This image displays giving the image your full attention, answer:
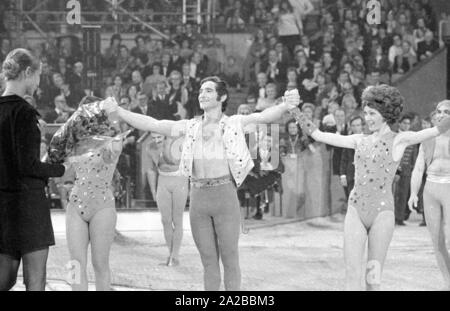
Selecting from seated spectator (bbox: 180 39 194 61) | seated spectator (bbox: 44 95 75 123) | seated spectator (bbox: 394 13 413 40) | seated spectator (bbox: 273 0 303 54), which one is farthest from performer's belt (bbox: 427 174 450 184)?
seated spectator (bbox: 394 13 413 40)

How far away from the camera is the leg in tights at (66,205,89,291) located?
20.2 ft

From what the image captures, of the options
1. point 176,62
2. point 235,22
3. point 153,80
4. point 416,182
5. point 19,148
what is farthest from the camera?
point 235,22

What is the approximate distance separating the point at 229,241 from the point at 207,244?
0.15 metres

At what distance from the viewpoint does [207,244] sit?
245 inches

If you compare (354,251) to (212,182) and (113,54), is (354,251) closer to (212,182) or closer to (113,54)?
(212,182)

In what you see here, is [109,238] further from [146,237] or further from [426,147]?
[146,237]

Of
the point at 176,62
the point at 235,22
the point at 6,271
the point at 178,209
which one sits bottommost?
the point at 178,209

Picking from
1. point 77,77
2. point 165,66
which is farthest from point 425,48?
point 77,77

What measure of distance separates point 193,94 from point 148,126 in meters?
7.94

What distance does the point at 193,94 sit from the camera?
14.3 m

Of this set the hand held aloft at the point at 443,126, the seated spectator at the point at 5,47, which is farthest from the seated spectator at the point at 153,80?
the hand held aloft at the point at 443,126

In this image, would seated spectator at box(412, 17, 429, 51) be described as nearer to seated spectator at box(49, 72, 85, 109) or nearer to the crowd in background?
the crowd in background
